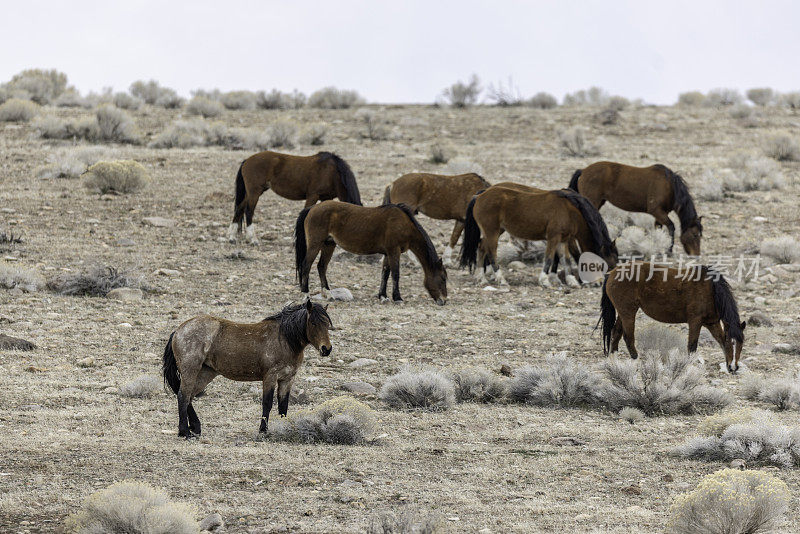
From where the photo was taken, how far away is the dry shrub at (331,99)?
39781 mm

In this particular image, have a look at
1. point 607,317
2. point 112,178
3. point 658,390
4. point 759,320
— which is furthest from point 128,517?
point 112,178

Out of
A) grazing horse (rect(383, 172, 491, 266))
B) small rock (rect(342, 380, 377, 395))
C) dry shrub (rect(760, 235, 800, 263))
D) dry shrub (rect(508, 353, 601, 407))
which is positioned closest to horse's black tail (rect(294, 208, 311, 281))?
grazing horse (rect(383, 172, 491, 266))

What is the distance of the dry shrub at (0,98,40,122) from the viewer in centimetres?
2992

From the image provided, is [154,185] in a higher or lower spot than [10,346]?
higher

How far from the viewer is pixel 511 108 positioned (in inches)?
1549

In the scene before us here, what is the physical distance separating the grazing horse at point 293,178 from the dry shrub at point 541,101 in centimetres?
2595

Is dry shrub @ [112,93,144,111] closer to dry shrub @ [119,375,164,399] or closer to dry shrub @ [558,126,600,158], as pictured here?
dry shrub @ [558,126,600,158]

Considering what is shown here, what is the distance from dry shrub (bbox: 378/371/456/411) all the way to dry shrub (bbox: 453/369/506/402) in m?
0.40

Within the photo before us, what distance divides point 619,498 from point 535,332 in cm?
670

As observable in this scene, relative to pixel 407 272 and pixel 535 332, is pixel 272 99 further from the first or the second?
pixel 535 332

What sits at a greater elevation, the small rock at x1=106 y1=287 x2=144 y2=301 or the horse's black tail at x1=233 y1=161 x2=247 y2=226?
the horse's black tail at x1=233 y1=161 x2=247 y2=226

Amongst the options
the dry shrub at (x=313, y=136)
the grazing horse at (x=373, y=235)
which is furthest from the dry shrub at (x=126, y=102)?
the grazing horse at (x=373, y=235)

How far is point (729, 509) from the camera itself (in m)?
6.04

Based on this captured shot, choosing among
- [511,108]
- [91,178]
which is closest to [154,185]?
[91,178]
